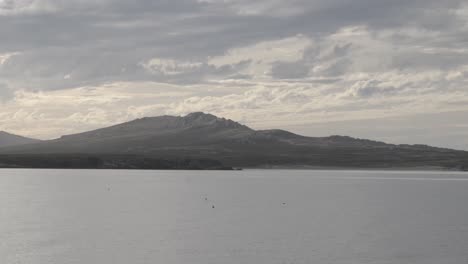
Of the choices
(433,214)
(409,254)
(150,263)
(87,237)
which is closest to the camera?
(150,263)

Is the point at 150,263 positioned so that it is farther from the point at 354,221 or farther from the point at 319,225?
the point at 354,221

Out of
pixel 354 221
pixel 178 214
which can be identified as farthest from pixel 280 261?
pixel 178 214

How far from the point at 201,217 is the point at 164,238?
55.6 feet

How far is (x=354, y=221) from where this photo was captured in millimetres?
64250

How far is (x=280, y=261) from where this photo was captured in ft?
136

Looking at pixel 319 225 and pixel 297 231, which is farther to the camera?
pixel 319 225

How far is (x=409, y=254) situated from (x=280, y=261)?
927 centimetres

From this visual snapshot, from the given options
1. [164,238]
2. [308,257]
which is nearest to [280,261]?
[308,257]

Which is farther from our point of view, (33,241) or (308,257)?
(33,241)

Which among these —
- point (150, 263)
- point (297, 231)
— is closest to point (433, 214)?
point (297, 231)

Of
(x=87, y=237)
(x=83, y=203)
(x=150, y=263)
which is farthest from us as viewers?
(x=83, y=203)

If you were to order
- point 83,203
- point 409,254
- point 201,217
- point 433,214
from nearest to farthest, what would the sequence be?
point 409,254, point 201,217, point 433,214, point 83,203

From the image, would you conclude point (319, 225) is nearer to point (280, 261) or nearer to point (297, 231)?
point (297, 231)

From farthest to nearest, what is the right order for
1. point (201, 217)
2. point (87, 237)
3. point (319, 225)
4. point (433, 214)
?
point (433, 214) < point (201, 217) < point (319, 225) < point (87, 237)
